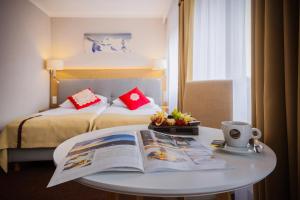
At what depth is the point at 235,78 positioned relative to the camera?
1.70m

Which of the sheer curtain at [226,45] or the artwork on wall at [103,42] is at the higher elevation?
the artwork on wall at [103,42]

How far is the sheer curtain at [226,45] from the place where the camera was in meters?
1.56

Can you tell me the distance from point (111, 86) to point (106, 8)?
1.43 m

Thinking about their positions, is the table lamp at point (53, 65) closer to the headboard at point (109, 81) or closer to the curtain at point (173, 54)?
the headboard at point (109, 81)

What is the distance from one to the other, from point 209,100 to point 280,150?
0.74 m

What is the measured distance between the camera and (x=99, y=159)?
643 millimetres

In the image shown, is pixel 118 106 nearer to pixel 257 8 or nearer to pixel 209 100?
pixel 209 100

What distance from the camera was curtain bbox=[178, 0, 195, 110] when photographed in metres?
2.49

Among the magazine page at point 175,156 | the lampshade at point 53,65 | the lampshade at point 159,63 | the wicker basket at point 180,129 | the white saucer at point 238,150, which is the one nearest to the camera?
the magazine page at point 175,156

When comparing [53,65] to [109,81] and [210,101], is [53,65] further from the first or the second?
[210,101]

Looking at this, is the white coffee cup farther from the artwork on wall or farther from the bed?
the artwork on wall

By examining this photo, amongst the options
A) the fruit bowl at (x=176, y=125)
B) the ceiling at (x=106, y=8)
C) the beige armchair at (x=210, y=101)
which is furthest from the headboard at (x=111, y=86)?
the fruit bowl at (x=176, y=125)

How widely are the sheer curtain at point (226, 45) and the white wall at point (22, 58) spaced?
252 centimetres

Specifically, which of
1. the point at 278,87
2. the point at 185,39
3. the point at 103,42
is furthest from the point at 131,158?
the point at 103,42
